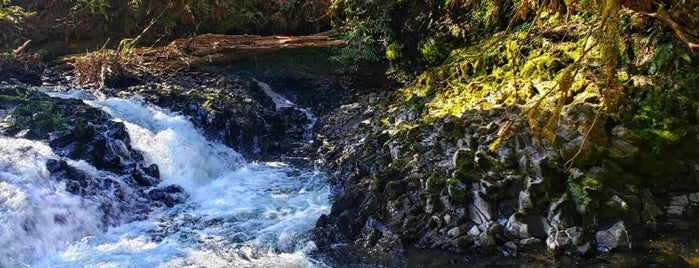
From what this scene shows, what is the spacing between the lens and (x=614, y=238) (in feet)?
18.8

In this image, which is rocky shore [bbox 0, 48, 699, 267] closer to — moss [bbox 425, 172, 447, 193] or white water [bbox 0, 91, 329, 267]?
moss [bbox 425, 172, 447, 193]

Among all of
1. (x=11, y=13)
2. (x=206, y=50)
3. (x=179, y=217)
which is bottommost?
(x=179, y=217)

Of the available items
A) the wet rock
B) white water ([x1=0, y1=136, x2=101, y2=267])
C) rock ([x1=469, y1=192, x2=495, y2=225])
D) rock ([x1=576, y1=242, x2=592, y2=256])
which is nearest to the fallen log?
white water ([x1=0, y1=136, x2=101, y2=267])

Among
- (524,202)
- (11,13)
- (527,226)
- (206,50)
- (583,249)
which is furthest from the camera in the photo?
(206,50)

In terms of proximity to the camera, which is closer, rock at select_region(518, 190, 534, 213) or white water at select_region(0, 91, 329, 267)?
rock at select_region(518, 190, 534, 213)

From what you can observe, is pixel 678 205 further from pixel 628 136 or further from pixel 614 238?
pixel 614 238

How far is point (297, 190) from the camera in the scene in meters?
9.03

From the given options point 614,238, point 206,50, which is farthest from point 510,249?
point 206,50

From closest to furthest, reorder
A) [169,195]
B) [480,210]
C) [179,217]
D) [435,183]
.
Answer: [480,210], [435,183], [179,217], [169,195]

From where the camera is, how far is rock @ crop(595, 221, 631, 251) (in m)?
5.69

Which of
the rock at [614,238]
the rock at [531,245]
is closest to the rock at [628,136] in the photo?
the rock at [614,238]

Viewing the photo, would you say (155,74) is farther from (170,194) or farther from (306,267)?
(306,267)

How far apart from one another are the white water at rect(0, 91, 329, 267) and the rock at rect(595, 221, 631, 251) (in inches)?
126

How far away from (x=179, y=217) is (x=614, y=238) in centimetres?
591
